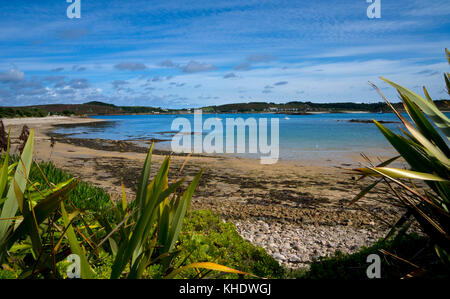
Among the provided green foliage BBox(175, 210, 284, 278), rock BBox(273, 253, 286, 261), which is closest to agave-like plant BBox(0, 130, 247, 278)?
green foliage BBox(175, 210, 284, 278)

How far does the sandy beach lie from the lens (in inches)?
190

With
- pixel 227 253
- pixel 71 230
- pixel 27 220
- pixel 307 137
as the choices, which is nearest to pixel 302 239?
pixel 227 253

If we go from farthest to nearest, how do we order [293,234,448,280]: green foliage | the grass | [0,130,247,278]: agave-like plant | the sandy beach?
1. the sandy beach
2. the grass
3. [293,234,448,280]: green foliage
4. [0,130,247,278]: agave-like plant

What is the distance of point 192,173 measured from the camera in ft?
36.4

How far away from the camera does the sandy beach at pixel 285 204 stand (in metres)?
4.83

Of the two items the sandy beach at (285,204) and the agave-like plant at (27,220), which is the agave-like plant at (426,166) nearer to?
the sandy beach at (285,204)

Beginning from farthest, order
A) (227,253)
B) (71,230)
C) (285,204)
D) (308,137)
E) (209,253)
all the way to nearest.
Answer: (308,137) < (285,204) < (227,253) < (209,253) < (71,230)

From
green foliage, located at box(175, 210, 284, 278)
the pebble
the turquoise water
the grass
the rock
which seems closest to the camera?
the grass

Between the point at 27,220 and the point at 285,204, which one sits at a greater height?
the point at 27,220

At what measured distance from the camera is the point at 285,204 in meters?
7.29

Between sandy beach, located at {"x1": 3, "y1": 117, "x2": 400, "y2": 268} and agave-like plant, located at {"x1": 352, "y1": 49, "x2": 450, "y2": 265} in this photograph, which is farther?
sandy beach, located at {"x1": 3, "y1": 117, "x2": 400, "y2": 268}

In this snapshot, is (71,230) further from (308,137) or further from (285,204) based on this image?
(308,137)

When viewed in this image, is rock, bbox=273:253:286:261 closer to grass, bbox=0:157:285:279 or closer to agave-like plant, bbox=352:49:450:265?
grass, bbox=0:157:285:279
